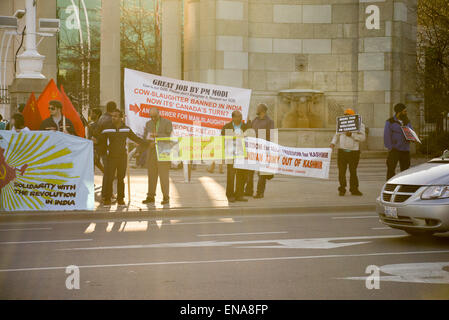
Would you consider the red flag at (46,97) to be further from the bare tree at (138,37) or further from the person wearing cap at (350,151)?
the bare tree at (138,37)

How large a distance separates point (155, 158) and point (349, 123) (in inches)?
173

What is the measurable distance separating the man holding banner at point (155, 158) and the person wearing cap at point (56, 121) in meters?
1.59

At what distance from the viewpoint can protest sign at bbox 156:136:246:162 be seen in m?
15.6

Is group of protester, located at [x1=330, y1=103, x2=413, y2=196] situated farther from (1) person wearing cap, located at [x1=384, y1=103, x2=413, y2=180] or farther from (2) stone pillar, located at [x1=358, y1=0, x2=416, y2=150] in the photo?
(2) stone pillar, located at [x1=358, y1=0, x2=416, y2=150]

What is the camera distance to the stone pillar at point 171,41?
34188 mm

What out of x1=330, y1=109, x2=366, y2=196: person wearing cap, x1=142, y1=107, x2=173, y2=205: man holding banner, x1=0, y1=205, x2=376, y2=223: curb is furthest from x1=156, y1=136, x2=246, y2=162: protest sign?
x1=330, y1=109, x2=366, y2=196: person wearing cap

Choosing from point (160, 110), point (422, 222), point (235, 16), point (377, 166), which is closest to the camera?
point (422, 222)

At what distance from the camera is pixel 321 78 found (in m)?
30.2

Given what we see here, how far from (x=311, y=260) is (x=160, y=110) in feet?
26.1

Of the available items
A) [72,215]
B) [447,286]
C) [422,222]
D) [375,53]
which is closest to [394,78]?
[375,53]

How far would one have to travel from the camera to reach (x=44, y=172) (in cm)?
1400

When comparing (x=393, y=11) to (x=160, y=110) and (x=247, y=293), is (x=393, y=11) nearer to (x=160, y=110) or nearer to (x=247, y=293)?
(x=160, y=110)

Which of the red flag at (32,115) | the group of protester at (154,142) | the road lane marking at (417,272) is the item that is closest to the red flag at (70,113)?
the group of protester at (154,142)

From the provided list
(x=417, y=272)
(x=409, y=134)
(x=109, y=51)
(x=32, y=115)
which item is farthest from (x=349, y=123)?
(x=109, y=51)
